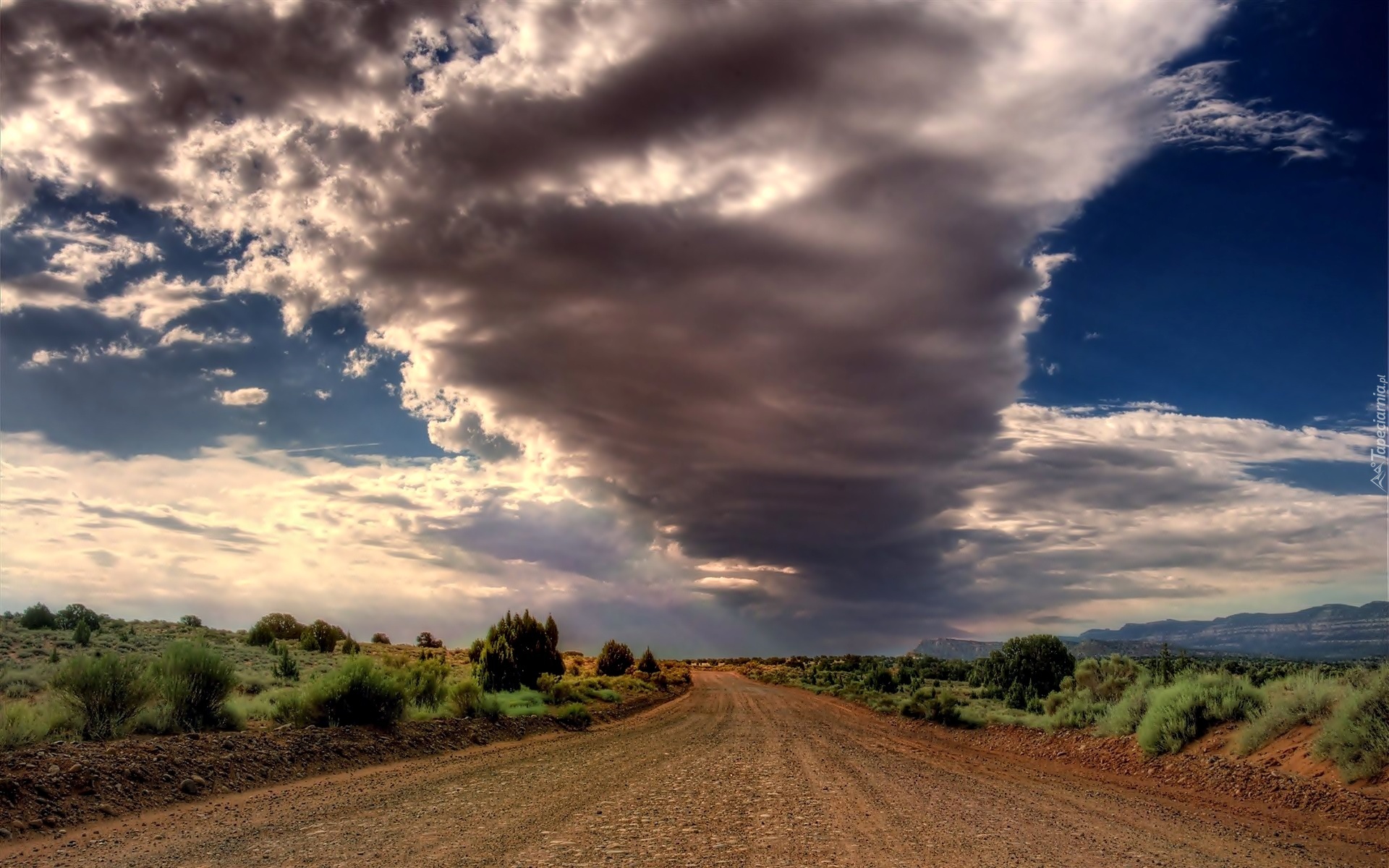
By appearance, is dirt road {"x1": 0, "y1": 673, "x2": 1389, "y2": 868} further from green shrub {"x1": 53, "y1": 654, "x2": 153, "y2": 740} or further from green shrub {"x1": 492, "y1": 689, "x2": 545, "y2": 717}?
green shrub {"x1": 492, "y1": 689, "x2": 545, "y2": 717}

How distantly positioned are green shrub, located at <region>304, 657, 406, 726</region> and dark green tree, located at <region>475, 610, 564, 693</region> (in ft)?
37.6

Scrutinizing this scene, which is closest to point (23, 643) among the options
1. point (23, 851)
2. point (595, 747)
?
point (595, 747)

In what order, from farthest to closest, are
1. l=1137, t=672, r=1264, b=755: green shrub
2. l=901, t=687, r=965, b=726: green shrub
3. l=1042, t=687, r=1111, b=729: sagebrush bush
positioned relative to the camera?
l=901, t=687, r=965, b=726: green shrub < l=1042, t=687, r=1111, b=729: sagebrush bush < l=1137, t=672, r=1264, b=755: green shrub

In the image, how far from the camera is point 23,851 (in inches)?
360

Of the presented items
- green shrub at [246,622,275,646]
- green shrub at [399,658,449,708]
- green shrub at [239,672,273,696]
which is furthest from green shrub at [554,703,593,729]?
green shrub at [246,622,275,646]

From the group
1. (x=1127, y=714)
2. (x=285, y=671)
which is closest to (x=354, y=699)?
(x=285, y=671)

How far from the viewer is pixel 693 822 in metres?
10.3

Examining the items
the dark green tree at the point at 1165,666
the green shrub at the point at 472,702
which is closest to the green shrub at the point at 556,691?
the green shrub at the point at 472,702

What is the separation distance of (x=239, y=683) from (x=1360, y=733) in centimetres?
2560

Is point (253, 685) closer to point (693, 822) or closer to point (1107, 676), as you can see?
point (693, 822)

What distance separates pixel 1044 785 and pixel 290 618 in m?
50.8

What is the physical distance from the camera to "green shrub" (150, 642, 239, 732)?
16016 millimetres

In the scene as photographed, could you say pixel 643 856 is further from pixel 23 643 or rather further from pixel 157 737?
pixel 23 643

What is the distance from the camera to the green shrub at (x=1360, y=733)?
12.5 m
